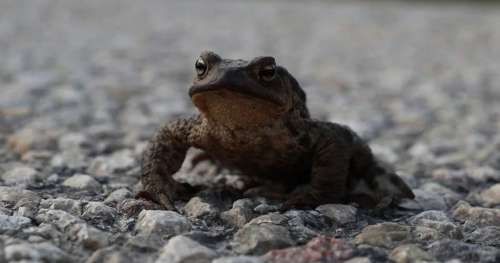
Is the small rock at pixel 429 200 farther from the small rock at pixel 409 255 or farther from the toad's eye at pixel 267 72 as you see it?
the toad's eye at pixel 267 72

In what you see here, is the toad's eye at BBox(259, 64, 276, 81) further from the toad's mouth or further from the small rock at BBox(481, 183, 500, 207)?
the small rock at BBox(481, 183, 500, 207)

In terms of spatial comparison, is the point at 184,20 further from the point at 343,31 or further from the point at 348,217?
the point at 348,217

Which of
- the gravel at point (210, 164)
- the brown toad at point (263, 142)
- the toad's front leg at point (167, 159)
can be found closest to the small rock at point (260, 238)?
the gravel at point (210, 164)

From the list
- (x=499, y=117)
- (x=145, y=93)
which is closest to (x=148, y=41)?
(x=145, y=93)

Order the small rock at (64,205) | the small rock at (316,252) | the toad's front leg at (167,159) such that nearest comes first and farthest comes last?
the small rock at (316,252) < the small rock at (64,205) < the toad's front leg at (167,159)

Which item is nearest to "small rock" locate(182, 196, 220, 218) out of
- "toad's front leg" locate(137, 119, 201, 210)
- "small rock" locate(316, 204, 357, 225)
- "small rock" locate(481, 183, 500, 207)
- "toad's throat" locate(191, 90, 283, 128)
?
"toad's front leg" locate(137, 119, 201, 210)

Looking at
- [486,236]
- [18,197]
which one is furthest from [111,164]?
[486,236]

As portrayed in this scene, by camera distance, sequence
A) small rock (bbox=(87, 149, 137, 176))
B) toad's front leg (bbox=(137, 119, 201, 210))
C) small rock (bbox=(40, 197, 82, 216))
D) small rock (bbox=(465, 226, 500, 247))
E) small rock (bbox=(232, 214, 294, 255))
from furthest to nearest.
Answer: small rock (bbox=(87, 149, 137, 176)) < toad's front leg (bbox=(137, 119, 201, 210)) < small rock (bbox=(40, 197, 82, 216)) < small rock (bbox=(465, 226, 500, 247)) < small rock (bbox=(232, 214, 294, 255))
